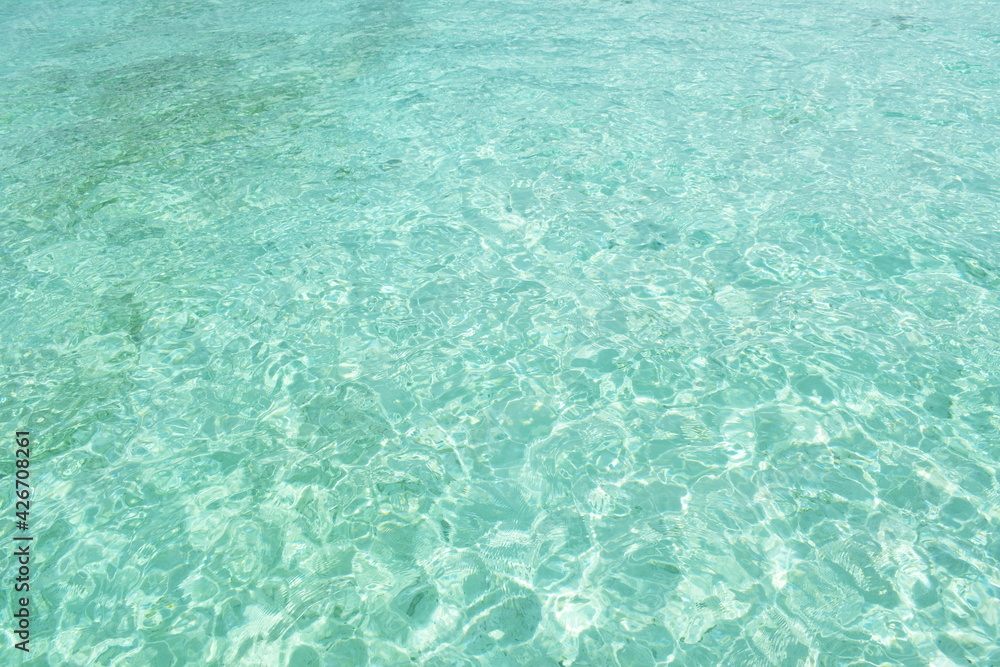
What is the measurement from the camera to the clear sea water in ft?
10.2

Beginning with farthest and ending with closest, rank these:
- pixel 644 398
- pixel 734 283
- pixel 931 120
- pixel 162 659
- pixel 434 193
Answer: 1. pixel 931 120
2. pixel 434 193
3. pixel 734 283
4. pixel 644 398
5. pixel 162 659

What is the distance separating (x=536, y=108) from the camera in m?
7.44

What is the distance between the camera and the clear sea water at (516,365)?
10.2 feet

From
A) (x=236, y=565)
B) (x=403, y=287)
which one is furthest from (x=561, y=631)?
(x=403, y=287)

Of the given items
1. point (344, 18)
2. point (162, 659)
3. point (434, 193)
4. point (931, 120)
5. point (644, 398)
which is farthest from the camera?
point (344, 18)

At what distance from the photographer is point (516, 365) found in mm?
4395

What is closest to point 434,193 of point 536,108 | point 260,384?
point 536,108

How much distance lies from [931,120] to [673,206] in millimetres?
3111

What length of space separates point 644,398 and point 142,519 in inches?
108

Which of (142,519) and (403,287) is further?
(403,287)

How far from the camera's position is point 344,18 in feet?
34.7

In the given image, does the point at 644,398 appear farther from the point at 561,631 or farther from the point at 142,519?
the point at 142,519

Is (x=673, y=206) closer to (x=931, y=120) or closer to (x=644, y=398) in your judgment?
(x=644, y=398)

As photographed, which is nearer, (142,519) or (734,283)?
(142,519)
